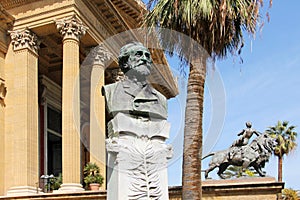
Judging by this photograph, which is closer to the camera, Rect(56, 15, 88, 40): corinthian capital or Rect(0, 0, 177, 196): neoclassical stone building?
Rect(0, 0, 177, 196): neoclassical stone building

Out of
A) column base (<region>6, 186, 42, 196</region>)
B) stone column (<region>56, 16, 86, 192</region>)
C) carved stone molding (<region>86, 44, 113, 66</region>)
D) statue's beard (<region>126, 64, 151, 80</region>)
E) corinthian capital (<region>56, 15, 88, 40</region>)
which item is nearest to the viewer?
statue's beard (<region>126, 64, 151, 80</region>)

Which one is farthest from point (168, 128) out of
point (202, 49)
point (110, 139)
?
point (202, 49)

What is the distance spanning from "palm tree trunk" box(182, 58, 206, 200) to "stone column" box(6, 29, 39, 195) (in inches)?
489

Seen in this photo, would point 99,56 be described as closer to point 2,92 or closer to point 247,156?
point 2,92

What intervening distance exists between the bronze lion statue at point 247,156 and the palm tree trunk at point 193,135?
5.69 metres

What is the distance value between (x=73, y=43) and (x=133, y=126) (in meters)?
21.4

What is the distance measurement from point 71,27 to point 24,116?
5019 mm

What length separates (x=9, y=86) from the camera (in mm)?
27172

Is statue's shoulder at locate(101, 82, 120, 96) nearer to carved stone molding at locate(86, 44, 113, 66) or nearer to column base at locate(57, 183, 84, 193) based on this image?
column base at locate(57, 183, 84, 193)

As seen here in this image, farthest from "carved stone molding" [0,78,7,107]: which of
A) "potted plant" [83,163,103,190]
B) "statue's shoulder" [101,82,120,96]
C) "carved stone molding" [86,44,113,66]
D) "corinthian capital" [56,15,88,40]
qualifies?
"statue's shoulder" [101,82,120,96]

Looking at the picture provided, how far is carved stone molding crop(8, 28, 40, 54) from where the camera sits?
87.6ft

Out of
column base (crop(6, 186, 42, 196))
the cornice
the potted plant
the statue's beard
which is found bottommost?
column base (crop(6, 186, 42, 196))

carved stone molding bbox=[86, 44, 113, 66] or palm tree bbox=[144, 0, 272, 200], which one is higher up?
carved stone molding bbox=[86, 44, 113, 66]

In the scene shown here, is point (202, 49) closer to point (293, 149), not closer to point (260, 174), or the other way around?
point (260, 174)
